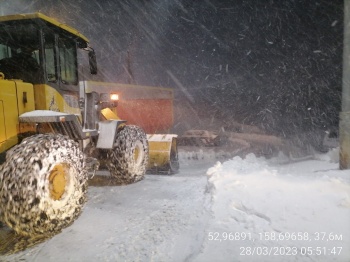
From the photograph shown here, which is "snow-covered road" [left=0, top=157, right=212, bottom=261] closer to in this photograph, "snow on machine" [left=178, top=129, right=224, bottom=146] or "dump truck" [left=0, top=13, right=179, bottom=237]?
"dump truck" [left=0, top=13, right=179, bottom=237]

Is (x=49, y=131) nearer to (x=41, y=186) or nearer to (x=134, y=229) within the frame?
(x=41, y=186)

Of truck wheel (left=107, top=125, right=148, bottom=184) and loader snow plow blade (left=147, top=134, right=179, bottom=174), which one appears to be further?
loader snow plow blade (left=147, top=134, right=179, bottom=174)

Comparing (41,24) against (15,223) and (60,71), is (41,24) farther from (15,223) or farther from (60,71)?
(15,223)

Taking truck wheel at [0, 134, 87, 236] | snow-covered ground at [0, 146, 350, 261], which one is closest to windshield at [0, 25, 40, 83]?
truck wheel at [0, 134, 87, 236]

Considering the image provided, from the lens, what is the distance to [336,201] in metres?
3.35

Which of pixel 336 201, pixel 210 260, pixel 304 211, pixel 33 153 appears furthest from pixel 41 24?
pixel 336 201

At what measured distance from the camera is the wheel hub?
10.6ft

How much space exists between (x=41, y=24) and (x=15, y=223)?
275cm

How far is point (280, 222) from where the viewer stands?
10.1 ft

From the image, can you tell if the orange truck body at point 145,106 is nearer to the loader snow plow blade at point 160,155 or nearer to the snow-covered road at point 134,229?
the loader snow plow blade at point 160,155

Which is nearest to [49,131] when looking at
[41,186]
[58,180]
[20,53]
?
[58,180]

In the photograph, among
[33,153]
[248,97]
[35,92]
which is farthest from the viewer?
[248,97]

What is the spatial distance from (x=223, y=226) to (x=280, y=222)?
624 mm

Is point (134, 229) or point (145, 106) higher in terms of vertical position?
point (145, 106)
